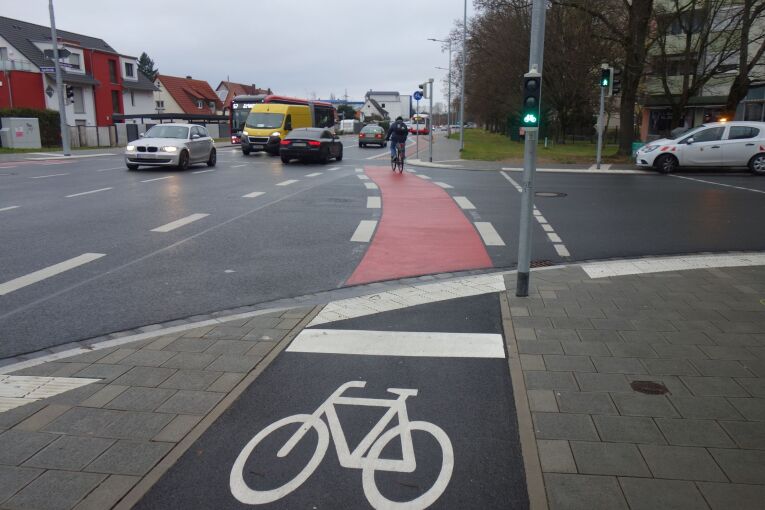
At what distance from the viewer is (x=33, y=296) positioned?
6.68 m

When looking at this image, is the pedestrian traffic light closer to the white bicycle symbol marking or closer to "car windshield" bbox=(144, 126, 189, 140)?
"car windshield" bbox=(144, 126, 189, 140)

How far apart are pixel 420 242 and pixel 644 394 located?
598cm

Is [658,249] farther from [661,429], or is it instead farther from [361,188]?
[361,188]

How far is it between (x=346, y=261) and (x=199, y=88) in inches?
3539

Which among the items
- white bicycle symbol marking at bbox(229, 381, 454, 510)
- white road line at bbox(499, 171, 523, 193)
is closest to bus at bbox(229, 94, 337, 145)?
white road line at bbox(499, 171, 523, 193)

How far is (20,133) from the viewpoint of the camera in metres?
35.8

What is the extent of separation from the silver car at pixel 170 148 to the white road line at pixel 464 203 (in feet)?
36.7

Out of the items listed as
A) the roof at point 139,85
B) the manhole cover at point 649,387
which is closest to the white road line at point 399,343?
the manhole cover at point 649,387

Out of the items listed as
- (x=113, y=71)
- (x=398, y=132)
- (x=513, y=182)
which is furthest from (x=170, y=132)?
(x=113, y=71)

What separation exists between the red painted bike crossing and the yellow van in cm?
1937

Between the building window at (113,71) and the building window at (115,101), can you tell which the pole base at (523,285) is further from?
the building window at (113,71)

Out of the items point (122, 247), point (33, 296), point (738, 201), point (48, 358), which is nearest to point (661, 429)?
point (48, 358)

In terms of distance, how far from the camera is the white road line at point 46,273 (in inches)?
275

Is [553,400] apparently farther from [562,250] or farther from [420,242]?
[420,242]
